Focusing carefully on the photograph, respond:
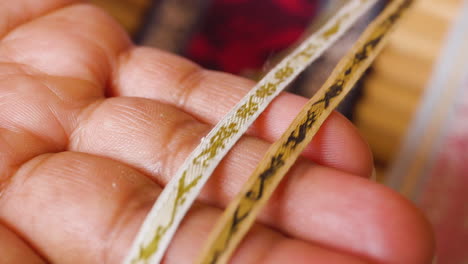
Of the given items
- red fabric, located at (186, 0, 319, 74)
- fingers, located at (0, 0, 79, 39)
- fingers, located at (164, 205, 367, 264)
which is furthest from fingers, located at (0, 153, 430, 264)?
red fabric, located at (186, 0, 319, 74)

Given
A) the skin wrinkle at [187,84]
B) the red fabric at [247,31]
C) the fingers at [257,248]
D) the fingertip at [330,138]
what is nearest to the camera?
the fingers at [257,248]

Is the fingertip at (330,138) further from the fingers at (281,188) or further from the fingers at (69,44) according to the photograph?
the fingers at (69,44)

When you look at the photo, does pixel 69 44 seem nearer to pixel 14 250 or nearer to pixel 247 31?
pixel 14 250

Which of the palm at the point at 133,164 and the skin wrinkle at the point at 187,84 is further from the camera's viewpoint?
the skin wrinkle at the point at 187,84

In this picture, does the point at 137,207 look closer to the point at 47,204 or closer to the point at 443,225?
the point at 47,204

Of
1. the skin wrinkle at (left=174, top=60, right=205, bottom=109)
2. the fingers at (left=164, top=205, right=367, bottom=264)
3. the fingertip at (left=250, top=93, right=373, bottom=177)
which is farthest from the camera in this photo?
the skin wrinkle at (left=174, top=60, right=205, bottom=109)

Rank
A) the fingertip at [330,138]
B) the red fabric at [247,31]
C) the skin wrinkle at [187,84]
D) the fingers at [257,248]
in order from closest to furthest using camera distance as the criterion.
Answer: the fingers at [257,248]
the fingertip at [330,138]
the skin wrinkle at [187,84]
the red fabric at [247,31]

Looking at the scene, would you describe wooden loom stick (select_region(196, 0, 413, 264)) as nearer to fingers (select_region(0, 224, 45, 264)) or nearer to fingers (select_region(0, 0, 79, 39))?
fingers (select_region(0, 224, 45, 264))

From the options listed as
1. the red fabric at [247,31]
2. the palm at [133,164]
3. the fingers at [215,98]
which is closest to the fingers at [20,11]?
the palm at [133,164]
